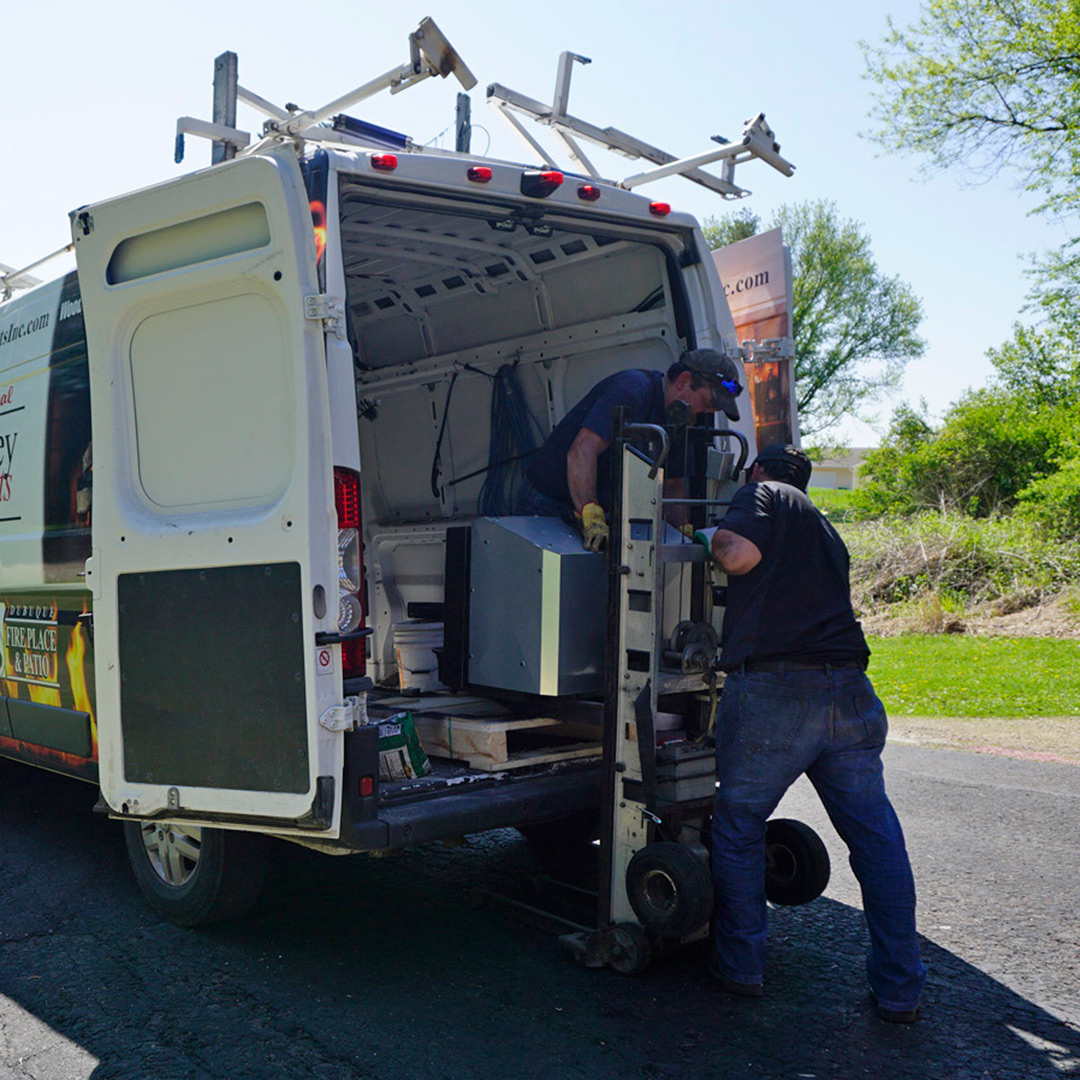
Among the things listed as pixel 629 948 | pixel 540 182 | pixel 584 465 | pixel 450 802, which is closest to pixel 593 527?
pixel 584 465

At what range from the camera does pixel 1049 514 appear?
18.7m

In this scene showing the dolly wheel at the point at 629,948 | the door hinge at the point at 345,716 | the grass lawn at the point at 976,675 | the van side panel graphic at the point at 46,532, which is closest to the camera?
the door hinge at the point at 345,716

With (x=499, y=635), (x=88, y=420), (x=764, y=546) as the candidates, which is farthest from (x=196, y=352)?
(x=764, y=546)

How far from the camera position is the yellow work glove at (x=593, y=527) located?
14.6 ft

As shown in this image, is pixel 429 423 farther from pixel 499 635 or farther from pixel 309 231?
pixel 309 231

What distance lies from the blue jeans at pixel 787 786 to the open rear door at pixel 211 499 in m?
1.32

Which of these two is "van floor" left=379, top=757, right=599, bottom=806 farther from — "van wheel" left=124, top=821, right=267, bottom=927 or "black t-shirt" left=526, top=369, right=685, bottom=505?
"black t-shirt" left=526, top=369, right=685, bottom=505

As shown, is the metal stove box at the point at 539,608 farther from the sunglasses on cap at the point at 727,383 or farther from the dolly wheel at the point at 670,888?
the sunglasses on cap at the point at 727,383

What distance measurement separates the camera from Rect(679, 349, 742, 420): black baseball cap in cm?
469

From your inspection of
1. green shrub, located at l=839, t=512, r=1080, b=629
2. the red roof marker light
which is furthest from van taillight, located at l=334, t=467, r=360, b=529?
green shrub, located at l=839, t=512, r=1080, b=629

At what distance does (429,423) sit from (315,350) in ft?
10.1

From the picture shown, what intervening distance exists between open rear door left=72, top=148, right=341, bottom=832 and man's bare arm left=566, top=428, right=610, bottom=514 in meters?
1.32

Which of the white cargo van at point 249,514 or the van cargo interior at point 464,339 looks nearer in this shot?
the white cargo van at point 249,514

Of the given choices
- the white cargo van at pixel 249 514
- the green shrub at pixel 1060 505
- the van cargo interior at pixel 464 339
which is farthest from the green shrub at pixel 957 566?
the white cargo van at pixel 249 514
